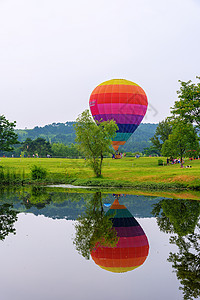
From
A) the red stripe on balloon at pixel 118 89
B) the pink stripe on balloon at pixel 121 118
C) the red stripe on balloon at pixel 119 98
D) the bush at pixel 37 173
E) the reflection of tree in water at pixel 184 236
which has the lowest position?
the reflection of tree in water at pixel 184 236

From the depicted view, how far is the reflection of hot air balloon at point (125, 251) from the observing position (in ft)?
43.9

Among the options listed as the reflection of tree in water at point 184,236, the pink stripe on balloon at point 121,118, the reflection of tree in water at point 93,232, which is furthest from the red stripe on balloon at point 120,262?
the pink stripe on balloon at point 121,118

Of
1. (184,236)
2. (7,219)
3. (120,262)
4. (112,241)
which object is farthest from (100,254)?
(7,219)

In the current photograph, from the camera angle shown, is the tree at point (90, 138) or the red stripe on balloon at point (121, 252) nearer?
the red stripe on balloon at point (121, 252)

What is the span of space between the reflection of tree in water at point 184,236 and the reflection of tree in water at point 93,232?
2909mm

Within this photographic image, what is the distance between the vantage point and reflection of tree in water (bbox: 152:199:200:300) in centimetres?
1137

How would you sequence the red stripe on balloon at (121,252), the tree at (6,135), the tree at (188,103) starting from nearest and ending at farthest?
the red stripe on balloon at (121,252), the tree at (188,103), the tree at (6,135)

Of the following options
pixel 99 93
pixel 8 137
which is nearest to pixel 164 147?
pixel 99 93

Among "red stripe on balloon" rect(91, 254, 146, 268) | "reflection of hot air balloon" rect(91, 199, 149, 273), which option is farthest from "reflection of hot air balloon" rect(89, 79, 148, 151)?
"red stripe on balloon" rect(91, 254, 146, 268)

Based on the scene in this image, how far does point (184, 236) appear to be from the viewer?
17.3 m

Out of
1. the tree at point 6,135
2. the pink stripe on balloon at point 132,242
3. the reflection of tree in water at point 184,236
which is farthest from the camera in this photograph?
the tree at point 6,135

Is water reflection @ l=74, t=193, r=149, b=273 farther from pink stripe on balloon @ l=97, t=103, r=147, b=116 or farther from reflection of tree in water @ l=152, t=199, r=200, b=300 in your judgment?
pink stripe on balloon @ l=97, t=103, r=147, b=116

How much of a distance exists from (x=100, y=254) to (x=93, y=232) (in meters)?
3.67

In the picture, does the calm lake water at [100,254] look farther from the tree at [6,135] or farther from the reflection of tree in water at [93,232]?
the tree at [6,135]
